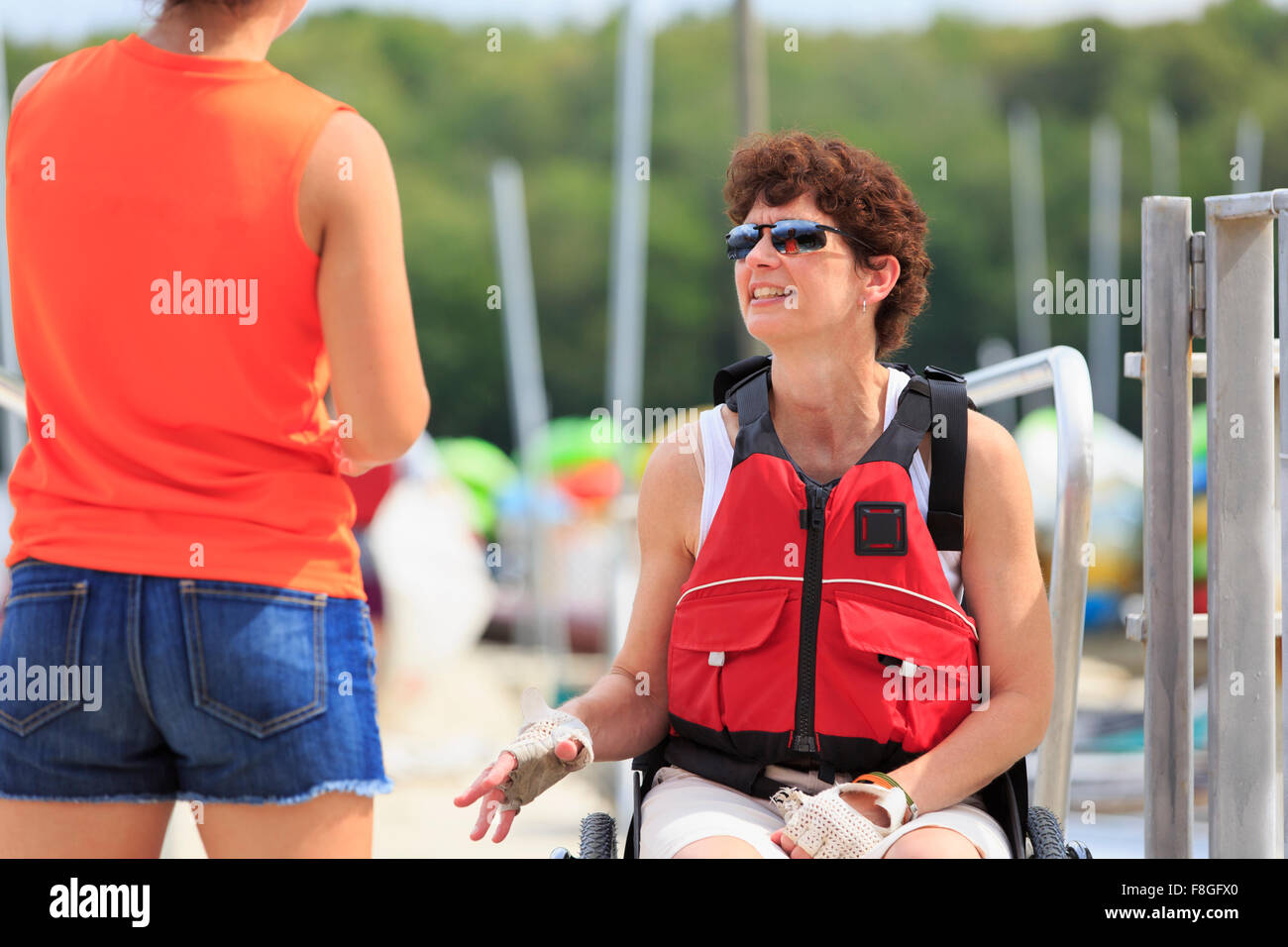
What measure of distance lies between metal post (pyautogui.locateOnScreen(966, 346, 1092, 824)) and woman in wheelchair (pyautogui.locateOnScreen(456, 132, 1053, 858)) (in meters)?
0.18

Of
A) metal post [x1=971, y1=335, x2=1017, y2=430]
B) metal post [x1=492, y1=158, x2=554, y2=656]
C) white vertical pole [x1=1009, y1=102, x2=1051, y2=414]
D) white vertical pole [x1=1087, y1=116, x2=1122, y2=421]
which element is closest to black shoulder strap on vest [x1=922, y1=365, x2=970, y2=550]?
metal post [x1=492, y1=158, x2=554, y2=656]

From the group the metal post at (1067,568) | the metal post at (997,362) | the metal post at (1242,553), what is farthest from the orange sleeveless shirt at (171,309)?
the metal post at (997,362)

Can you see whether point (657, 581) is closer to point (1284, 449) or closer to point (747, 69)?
point (1284, 449)

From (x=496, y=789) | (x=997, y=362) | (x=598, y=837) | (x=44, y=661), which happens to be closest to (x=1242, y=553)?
(x=598, y=837)

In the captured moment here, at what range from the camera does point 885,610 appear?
6.96 ft

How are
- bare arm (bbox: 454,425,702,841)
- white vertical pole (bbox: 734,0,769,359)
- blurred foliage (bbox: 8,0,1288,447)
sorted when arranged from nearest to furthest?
bare arm (bbox: 454,425,702,841), white vertical pole (bbox: 734,0,769,359), blurred foliage (bbox: 8,0,1288,447)

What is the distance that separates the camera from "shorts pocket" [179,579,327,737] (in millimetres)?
1532

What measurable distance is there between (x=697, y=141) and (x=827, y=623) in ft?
119

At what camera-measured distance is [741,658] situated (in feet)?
7.07

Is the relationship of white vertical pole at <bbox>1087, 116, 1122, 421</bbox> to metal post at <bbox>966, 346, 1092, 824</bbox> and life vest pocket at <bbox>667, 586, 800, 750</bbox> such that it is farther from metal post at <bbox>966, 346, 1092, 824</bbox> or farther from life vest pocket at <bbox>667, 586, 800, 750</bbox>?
life vest pocket at <bbox>667, 586, 800, 750</bbox>

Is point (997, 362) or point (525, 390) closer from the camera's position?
point (525, 390)

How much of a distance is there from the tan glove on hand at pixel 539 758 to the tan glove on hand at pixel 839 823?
0.32m

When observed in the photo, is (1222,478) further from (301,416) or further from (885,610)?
(301,416)
